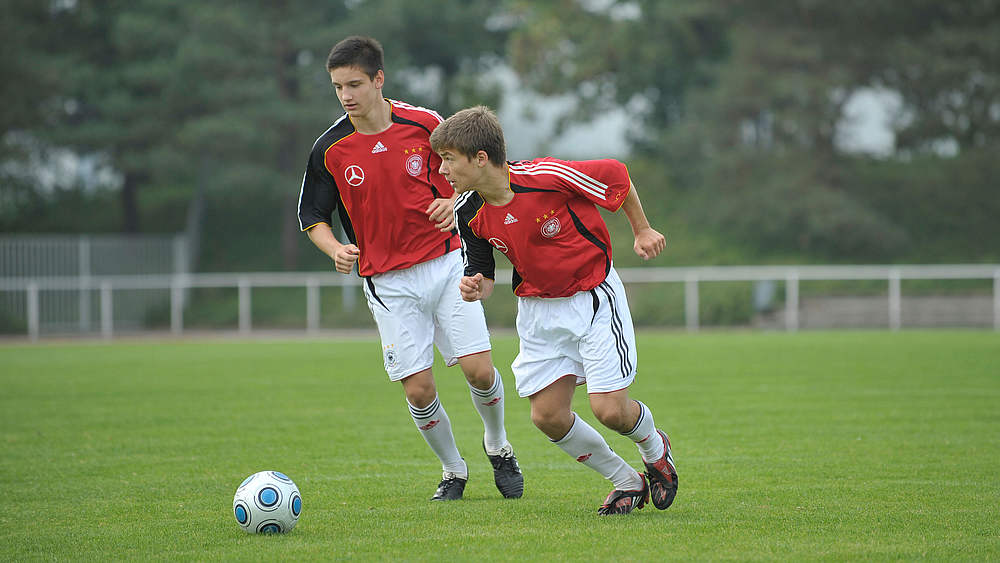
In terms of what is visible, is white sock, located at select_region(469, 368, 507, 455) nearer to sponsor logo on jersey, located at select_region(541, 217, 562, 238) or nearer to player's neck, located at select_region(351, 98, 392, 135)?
sponsor logo on jersey, located at select_region(541, 217, 562, 238)

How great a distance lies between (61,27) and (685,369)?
24.5 meters

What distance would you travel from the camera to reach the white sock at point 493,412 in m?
5.81

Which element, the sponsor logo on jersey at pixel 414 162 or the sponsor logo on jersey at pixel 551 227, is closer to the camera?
the sponsor logo on jersey at pixel 551 227

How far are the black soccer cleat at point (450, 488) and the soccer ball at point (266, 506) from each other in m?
0.99

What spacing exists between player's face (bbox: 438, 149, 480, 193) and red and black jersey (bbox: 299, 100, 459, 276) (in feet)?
2.49

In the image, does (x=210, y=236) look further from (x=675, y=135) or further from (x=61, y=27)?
(x=675, y=135)

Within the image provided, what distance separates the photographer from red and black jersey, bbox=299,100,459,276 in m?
5.61

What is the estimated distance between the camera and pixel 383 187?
5605mm

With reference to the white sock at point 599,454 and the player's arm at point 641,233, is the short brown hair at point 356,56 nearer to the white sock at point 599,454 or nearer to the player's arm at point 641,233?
the player's arm at point 641,233

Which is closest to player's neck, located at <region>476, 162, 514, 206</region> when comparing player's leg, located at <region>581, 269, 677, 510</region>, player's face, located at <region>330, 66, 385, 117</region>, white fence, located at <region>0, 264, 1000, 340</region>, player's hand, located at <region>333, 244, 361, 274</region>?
player's leg, located at <region>581, 269, 677, 510</region>

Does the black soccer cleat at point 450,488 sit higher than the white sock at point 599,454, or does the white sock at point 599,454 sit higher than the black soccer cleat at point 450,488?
the white sock at point 599,454

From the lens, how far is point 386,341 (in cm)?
571

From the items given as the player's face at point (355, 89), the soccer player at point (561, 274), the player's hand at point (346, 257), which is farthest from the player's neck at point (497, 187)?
the player's face at point (355, 89)

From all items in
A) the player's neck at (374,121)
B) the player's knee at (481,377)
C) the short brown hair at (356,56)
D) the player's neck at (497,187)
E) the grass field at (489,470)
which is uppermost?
the short brown hair at (356,56)
